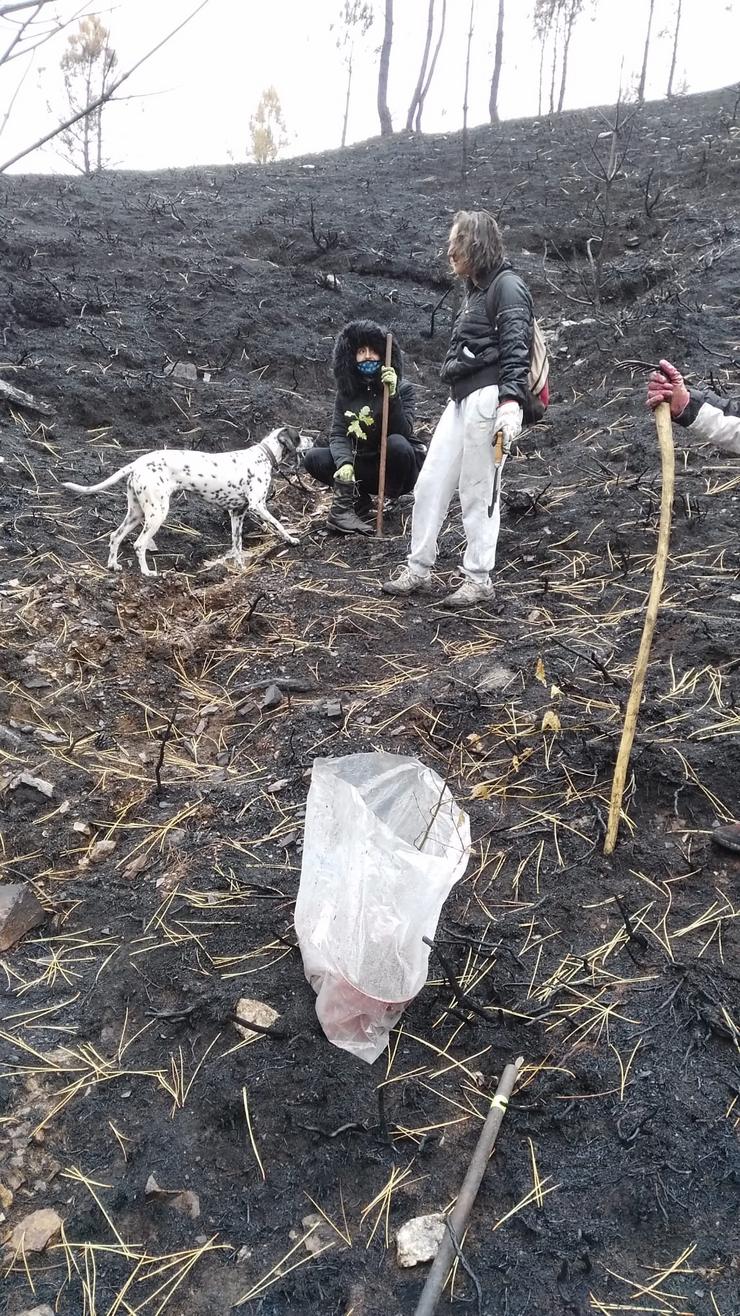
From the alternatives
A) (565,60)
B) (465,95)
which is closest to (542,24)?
(565,60)

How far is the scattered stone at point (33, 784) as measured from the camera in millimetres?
3033

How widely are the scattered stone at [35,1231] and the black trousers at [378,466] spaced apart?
4643 mm

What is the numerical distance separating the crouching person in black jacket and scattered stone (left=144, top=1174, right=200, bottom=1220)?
14.0 feet

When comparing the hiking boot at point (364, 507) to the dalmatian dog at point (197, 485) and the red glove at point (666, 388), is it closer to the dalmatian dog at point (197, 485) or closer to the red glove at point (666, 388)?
the dalmatian dog at point (197, 485)

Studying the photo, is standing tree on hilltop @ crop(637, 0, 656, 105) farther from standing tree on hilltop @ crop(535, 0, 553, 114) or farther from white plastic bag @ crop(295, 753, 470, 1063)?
white plastic bag @ crop(295, 753, 470, 1063)

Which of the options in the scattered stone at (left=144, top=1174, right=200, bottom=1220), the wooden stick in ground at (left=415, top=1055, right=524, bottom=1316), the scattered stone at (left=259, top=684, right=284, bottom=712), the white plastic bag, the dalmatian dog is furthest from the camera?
the dalmatian dog

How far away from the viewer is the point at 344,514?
18.7 ft

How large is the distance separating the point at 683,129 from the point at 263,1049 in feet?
48.2

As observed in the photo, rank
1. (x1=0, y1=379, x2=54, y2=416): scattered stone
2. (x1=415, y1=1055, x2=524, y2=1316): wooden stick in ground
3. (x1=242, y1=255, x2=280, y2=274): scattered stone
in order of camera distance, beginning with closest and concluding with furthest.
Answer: (x1=415, y1=1055, x2=524, y2=1316): wooden stick in ground < (x1=0, y1=379, x2=54, y2=416): scattered stone < (x1=242, y1=255, x2=280, y2=274): scattered stone

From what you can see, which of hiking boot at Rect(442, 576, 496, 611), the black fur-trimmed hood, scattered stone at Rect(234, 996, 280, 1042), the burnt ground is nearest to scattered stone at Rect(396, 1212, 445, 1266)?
the burnt ground

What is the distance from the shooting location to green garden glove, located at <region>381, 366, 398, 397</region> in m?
5.41

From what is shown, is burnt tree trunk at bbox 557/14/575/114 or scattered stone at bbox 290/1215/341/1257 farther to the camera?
burnt tree trunk at bbox 557/14/575/114

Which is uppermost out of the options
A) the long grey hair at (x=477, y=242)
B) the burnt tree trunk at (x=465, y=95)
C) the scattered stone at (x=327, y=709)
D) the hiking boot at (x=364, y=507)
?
the burnt tree trunk at (x=465, y=95)

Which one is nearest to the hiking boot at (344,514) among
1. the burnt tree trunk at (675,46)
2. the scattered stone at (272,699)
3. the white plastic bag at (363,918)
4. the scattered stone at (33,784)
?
the scattered stone at (272,699)
